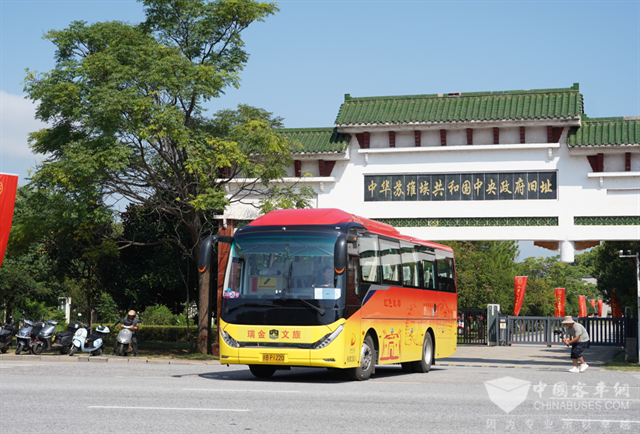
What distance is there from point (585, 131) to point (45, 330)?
18791mm

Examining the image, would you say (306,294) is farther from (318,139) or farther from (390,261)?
(318,139)

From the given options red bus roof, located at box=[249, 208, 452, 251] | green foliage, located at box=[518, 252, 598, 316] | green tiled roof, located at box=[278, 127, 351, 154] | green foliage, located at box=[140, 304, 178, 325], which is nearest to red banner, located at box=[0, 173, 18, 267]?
green tiled roof, located at box=[278, 127, 351, 154]

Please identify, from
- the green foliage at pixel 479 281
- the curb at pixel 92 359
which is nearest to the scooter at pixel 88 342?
the curb at pixel 92 359

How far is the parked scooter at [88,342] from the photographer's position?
899 inches

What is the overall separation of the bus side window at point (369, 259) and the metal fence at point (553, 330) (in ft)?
59.7

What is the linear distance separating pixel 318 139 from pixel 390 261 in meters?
10.3

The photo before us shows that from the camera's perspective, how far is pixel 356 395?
464 inches

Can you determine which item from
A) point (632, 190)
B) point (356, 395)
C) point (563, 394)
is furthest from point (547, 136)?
point (356, 395)

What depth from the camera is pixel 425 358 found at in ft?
61.6

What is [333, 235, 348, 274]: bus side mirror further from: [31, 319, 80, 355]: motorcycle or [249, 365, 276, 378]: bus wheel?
[31, 319, 80, 355]: motorcycle

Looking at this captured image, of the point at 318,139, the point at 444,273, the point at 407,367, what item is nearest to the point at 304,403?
the point at 407,367

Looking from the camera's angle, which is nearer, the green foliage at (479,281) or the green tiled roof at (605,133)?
the green tiled roof at (605,133)

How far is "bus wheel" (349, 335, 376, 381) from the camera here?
1477 cm

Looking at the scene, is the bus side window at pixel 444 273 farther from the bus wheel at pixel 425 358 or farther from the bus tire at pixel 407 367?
the bus tire at pixel 407 367
